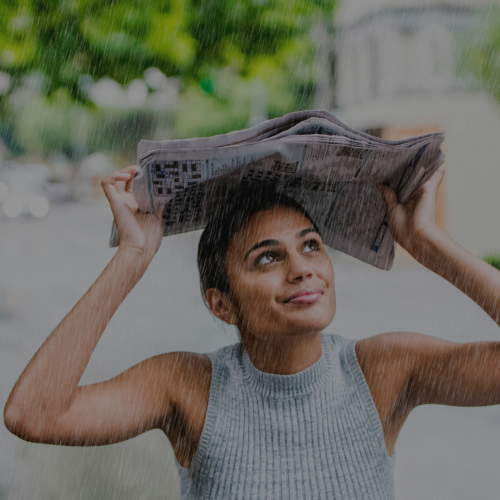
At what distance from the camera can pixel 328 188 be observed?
1.66 m

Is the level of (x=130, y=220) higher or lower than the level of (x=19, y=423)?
higher

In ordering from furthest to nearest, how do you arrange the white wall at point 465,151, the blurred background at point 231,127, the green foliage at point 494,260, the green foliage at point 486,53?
the white wall at point 465,151, the green foliage at point 494,260, the green foliage at point 486,53, the blurred background at point 231,127

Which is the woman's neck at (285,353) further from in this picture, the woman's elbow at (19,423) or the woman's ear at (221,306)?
the woman's elbow at (19,423)

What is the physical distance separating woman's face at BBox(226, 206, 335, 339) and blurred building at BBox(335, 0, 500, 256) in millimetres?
8652

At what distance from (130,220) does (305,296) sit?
469 millimetres

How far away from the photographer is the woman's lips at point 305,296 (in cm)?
146

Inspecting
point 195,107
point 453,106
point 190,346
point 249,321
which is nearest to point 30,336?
point 190,346

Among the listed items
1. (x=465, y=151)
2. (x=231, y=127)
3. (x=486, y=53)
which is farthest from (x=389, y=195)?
(x=231, y=127)

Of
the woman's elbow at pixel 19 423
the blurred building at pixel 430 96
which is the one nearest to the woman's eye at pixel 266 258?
the woman's elbow at pixel 19 423

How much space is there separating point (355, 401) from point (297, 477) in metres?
0.25

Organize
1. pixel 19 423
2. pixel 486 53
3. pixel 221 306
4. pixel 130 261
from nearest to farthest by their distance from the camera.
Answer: pixel 19 423
pixel 130 261
pixel 221 306
pixel 486 53

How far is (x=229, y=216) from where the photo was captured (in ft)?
5.41

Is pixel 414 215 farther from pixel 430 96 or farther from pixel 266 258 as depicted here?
pixel 430 96

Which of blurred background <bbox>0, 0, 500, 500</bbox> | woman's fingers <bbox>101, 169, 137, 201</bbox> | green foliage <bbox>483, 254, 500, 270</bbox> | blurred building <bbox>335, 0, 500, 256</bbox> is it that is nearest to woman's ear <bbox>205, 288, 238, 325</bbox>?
woman's fingers <bbox>101, 169, 137, 201</bbox>
